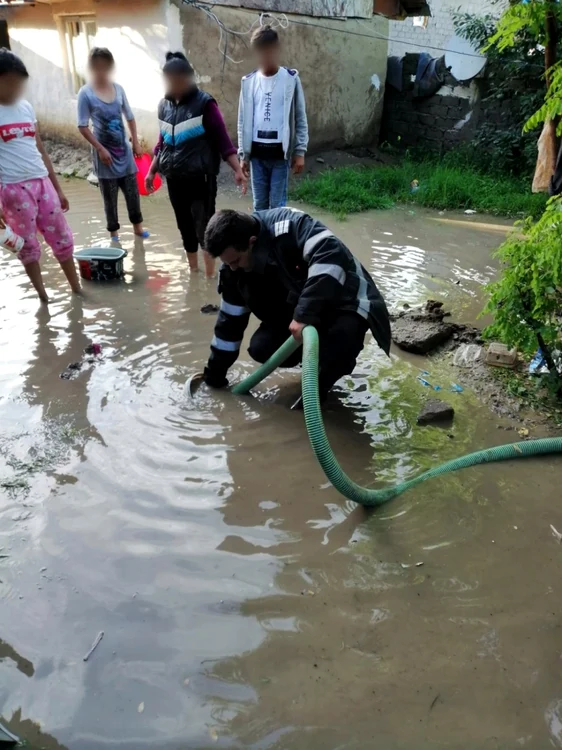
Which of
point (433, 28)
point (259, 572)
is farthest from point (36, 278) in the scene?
point (433, 28)

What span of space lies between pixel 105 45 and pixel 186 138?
5.70m

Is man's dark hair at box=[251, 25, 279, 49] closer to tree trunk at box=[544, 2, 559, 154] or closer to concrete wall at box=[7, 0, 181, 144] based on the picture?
tree trunk at box=[544, 2, 559, 154]

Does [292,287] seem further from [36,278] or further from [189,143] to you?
[36,278]

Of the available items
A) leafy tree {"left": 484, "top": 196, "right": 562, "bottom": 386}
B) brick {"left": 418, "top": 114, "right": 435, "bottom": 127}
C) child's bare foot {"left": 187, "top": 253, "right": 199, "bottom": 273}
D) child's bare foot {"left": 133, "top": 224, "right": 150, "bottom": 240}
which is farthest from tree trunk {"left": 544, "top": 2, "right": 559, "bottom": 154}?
brick {"left": 418, "top": 114, "right": 435, "bottom": 127}

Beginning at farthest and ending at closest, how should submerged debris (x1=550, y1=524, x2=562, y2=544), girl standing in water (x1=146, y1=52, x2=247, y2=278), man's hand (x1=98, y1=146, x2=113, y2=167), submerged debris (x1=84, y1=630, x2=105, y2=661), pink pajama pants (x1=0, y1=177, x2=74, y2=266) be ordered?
1. man's hand (x1=98, y1=146, x2=113, y2=167)
2. girl standing in water (x1=146, y1=52, x2=247, y2=278)
3. pink pajama pants (x1=0, y1=177, x2=74, y2=266)
4. submerged debris (x1=550, y1=524, x2=562, y2=544)
5. submerged debris (x1=84, y1=630, x2=105, y2=661)

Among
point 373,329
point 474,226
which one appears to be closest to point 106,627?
point 373,329

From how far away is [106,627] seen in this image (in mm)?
1935

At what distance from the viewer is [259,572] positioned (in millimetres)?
2160

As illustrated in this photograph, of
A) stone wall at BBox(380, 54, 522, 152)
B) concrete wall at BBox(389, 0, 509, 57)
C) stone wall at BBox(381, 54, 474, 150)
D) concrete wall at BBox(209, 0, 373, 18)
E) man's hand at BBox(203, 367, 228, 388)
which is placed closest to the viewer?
man's hand at BBox(203, 367, 228, 388)

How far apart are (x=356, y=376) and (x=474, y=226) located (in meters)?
4.38

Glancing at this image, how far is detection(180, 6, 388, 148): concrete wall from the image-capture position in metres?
8.31

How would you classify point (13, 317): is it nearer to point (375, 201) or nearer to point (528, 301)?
point (528, 301)

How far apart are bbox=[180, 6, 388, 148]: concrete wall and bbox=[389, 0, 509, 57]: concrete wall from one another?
2.10 metres

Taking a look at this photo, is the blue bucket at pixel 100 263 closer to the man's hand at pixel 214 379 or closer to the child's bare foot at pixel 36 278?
the child's bare foot at pixel 36 278
